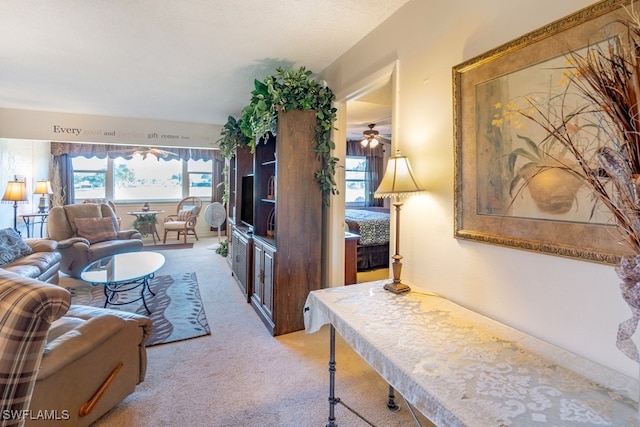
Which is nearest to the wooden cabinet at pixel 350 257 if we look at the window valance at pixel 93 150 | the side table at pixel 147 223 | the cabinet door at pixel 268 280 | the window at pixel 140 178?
the cabinet door at pixel 268 280

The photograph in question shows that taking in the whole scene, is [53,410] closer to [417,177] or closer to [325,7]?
[417,177]

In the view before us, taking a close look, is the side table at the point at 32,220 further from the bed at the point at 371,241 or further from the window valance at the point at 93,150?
the bed at the point at 371,241

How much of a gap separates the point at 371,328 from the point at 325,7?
1.96m

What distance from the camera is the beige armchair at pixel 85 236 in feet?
13.4

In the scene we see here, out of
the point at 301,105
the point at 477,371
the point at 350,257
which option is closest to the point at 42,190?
the point at 301,105

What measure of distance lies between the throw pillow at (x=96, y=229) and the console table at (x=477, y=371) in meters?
4.52

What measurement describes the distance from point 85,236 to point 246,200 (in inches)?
97.6

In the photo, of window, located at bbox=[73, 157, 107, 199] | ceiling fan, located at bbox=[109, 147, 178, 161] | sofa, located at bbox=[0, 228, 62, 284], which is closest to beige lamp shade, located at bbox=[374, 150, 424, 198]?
sofa, located at bbox=[0, 228, 62, 284]

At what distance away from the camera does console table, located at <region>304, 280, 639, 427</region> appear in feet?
2.67

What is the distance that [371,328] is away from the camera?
4.23 feet

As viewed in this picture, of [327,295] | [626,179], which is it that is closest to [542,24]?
[626,179]

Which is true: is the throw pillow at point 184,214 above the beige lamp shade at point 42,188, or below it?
below

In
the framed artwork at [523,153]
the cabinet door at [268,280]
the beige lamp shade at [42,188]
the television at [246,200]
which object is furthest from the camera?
the beige lamp shade at [42,188]

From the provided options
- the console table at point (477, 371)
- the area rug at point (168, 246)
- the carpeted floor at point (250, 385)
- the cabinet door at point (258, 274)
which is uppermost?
the console table at point (477, 371)
